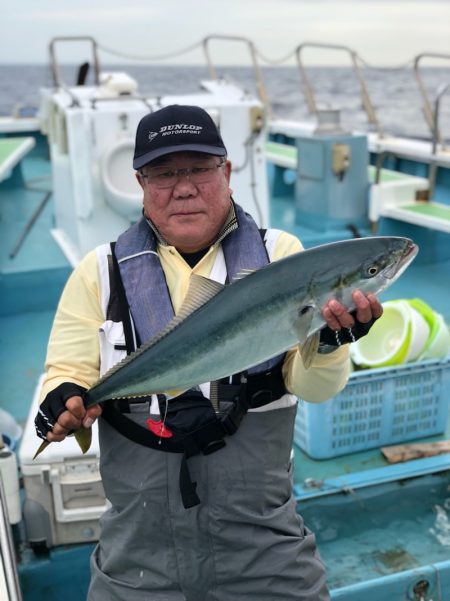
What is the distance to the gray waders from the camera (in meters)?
2.35

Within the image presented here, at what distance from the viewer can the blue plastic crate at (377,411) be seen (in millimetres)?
4137

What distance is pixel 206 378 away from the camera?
207 cm

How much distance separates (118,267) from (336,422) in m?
2.23

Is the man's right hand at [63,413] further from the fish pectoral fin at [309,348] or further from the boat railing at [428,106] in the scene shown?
the boat railing at [428,106]

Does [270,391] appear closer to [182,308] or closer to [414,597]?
[182,308]

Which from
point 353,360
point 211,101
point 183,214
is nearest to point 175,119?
point 183,214

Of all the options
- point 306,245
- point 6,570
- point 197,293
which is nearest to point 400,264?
point 197,293

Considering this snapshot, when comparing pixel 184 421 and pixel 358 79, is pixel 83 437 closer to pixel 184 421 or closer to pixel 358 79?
pixel 184 421

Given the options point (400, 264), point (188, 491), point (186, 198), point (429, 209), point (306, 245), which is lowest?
point (306, 245)

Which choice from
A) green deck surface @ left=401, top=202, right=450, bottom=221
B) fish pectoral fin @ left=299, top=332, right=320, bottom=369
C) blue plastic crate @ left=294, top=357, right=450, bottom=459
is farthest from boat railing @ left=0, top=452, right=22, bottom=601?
green deck surface @ left=401, top=202, right=450, bottom=221

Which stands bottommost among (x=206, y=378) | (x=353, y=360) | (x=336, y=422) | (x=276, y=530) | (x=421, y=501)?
(x=421, y=501)

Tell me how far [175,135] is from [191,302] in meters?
0.59

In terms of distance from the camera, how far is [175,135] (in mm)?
2342

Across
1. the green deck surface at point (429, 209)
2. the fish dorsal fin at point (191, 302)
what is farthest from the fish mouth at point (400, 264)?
the green deck surface at point (429, 209)
